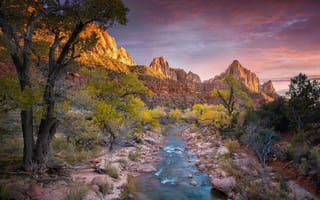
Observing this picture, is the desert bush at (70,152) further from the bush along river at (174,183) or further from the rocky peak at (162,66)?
the rocky peak at (162,66)

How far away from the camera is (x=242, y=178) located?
1000 cm

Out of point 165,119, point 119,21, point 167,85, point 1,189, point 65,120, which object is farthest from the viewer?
point 167,85

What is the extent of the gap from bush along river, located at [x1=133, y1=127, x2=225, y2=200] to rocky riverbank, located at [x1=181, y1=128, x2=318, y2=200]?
600 mm

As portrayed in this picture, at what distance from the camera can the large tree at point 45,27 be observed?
7.06m

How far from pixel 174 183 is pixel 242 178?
340cm

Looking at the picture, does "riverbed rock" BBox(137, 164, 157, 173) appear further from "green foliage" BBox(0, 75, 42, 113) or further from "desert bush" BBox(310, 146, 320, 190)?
"desert bush" BBox(310, 146, 320, 190)

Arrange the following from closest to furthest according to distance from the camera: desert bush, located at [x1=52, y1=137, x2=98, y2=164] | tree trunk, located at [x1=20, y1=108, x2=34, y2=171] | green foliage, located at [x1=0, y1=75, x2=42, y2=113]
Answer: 1. green foliage, located at [x1=0, y1=75, x2=42, y2=113]
2. tree trunk, located at [x1=20, y1=108, x2=34, y2=171]
3. desert bush, located at [x1=52, y1=137, x2=98, y2=164]

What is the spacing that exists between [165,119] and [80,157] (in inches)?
1220

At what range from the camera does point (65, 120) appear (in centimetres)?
822

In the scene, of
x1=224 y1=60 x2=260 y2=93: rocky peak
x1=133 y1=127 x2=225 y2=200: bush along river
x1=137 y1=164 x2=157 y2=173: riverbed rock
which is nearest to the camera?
x1=133 y1=127 x2=225 y2=200: bush along river

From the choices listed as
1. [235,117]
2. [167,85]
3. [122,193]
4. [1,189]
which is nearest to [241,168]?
[122,193]

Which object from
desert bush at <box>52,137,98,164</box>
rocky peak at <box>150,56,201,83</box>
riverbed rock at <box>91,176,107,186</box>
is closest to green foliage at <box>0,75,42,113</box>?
riverbed rock at <box>91,176,107,186</box>

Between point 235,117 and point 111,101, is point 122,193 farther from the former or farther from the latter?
point 235,117

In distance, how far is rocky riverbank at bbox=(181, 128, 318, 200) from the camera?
25.6ft
